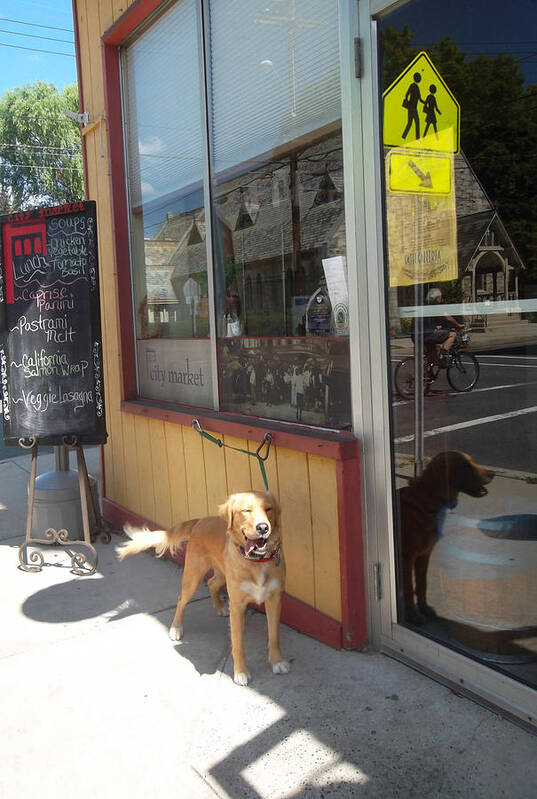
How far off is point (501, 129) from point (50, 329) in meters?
3.11

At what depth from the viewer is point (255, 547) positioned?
8.80 ft

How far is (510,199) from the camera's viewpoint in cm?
241

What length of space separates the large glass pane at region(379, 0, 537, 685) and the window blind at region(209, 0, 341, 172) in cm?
44

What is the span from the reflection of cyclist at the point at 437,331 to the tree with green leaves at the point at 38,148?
91.8 feet

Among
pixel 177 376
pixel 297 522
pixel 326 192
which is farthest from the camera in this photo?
pixel 177 376

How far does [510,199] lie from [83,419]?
10.1 ft

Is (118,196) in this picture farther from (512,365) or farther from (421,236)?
(512,365)

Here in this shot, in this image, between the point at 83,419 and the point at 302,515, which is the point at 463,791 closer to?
the point at 302,515

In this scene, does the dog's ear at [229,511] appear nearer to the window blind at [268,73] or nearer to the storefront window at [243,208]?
the storefront window at [243,208]

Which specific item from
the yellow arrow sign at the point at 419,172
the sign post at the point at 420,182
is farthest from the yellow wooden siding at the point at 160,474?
the yellow arrow sign at the point at 419,172

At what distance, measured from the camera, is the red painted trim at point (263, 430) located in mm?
2904

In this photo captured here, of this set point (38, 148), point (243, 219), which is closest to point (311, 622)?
point (243, 219)

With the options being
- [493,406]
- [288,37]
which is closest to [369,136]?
[288,37]

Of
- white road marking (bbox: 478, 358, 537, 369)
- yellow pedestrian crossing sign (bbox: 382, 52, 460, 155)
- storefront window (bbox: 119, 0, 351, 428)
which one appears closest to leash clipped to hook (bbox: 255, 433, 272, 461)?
storefront window (bbox: 119, 0, 351, 428)
